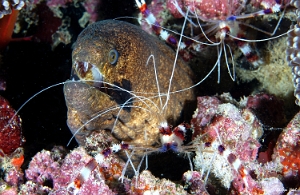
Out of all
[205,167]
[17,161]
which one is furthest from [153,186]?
[17,161]

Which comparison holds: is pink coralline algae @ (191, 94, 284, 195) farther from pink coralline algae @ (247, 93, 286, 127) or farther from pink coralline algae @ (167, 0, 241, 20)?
pink coralline algae @ (167, 0, 241, 20)

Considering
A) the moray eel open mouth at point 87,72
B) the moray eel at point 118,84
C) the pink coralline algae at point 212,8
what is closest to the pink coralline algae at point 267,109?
the moray eel at point 118,84

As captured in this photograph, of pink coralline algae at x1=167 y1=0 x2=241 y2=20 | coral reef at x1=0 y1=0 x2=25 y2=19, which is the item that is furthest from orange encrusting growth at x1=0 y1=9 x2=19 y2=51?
pink coralline algae at x1=167 y1=0 x2=241 y2=20

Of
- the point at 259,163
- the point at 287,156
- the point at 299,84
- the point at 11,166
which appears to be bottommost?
the point at 11,166

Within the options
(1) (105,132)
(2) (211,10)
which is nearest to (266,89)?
(2) (211,10)

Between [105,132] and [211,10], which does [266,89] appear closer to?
[211,10]

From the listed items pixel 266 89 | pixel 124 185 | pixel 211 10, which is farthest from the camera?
pixel 266 89

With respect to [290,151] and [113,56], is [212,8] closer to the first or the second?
[113,56]
